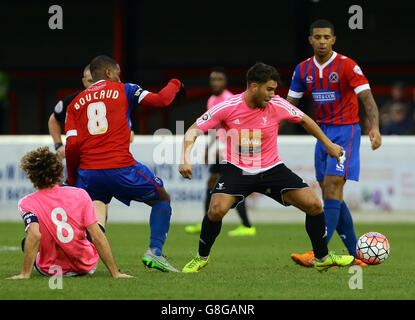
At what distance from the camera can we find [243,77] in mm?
27297

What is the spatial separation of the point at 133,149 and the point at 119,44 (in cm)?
939

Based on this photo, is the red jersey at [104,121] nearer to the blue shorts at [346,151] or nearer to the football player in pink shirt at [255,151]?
the football player in pink shirt at [255,151]

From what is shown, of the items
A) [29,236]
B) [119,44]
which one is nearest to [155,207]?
[29,236]

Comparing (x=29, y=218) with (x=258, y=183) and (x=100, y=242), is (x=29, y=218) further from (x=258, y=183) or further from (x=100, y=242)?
(x=258, y=183)

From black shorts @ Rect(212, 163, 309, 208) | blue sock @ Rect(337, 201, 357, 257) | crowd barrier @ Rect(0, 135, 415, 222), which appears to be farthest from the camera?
crowd barrier @ Rect(0, 135, 415, 222)

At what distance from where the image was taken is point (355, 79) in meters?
8.05

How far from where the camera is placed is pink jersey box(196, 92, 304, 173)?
7.17 m

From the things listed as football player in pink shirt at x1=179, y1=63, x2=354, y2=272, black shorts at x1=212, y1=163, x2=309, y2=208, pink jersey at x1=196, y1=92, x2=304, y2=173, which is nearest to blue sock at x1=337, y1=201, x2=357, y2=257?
football player in pink shirt at x1=179, y1=63, x2=354, y2=272

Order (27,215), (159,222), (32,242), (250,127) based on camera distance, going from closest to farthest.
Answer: (32,242), (27,215), (250,127), (159,222)

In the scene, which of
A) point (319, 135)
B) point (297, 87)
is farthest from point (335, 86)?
point (319, 135)

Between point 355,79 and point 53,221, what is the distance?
320cm

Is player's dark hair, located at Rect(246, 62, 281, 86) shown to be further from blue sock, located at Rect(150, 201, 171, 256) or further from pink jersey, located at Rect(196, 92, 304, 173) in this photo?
blue sock, located at Rect(150, 201, 171, 256)

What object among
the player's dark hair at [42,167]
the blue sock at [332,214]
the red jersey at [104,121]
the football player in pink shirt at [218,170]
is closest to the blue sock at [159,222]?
the red jersey at [104,121]

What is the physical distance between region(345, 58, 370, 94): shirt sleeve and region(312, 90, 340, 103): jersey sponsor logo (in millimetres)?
183
